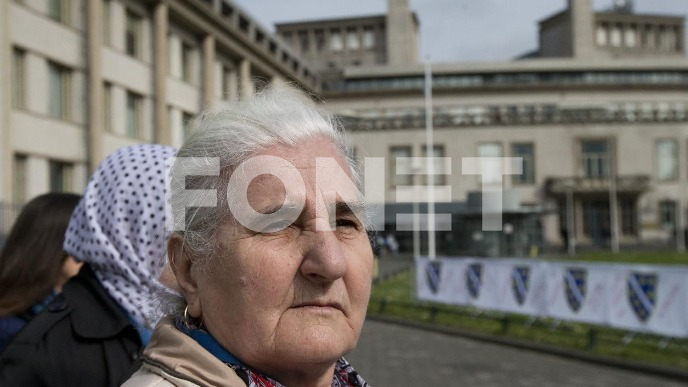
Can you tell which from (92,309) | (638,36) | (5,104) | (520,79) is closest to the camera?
(92,309)

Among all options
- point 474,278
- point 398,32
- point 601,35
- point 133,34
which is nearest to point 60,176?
point 133,34

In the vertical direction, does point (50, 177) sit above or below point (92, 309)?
above

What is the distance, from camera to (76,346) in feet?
7.71

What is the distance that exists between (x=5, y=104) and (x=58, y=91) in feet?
13.7

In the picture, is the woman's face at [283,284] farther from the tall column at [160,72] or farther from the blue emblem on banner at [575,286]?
the tall column at [160,72]

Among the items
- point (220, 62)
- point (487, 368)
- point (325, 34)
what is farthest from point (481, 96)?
point (487, 368)

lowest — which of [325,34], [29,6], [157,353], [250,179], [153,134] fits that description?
[157,353]

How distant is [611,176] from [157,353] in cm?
6791

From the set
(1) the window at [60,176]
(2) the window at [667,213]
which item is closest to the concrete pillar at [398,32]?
(2) the window at [667,213]

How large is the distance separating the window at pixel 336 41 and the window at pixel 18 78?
73.1m

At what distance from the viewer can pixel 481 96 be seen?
238 feet

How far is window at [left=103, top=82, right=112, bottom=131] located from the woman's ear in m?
28.3

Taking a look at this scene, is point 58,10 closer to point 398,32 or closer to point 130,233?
point 130,233

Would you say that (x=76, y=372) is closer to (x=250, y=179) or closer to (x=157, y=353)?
(x=157, y=353)
